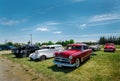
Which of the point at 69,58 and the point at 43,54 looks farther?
the point at 43,54

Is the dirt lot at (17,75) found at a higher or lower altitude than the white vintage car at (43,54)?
lower

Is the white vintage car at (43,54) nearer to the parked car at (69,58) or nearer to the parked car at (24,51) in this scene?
the parked car at (24,51)

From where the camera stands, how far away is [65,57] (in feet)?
38.3

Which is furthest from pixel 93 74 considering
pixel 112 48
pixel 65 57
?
pixel 112 48

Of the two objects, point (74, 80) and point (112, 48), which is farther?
point (112, 48)

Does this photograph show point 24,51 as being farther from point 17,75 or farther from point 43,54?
point 17,75

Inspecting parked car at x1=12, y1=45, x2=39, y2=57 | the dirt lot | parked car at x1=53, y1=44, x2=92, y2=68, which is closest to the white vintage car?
parked car at x1=12, y1=45, x2=39, y2=57

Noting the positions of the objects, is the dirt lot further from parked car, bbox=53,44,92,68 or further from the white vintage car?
the white vintage car

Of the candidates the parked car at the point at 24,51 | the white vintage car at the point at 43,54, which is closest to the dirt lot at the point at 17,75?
the white vintage car at the point at 43,54

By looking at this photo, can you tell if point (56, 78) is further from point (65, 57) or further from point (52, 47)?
point (52, 47)

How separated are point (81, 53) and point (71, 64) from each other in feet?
6.38

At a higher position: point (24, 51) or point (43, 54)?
point (24, 51)

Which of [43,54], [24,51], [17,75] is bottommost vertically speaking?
[17,75]

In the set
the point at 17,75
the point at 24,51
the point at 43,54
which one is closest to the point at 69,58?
the point at 17,75
